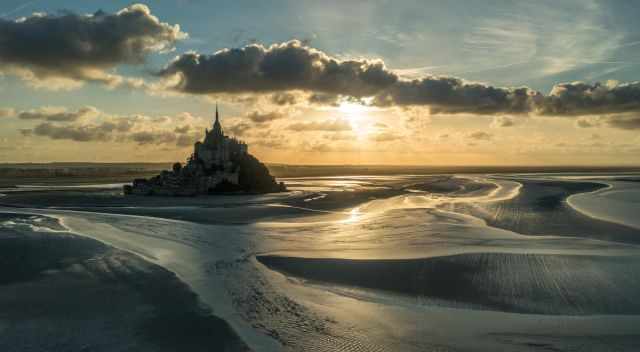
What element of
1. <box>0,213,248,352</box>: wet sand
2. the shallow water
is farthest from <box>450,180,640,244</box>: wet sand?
<box>0,213,248,352</box>: wet sand

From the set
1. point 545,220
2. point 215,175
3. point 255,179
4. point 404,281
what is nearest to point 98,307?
point 404,281

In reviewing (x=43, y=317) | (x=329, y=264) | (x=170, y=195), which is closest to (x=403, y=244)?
(x=329, y=264)

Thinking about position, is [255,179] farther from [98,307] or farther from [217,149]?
[98,307]

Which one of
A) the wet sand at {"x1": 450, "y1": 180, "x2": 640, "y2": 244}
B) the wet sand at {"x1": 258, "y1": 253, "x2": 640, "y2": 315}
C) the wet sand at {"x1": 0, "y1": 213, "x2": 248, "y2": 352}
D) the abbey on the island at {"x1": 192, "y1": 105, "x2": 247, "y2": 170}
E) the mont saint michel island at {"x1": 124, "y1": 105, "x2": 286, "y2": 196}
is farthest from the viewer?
the abbey on the island at {"x1": 192, "y1": 105, "x2": 247, "y2": 170}

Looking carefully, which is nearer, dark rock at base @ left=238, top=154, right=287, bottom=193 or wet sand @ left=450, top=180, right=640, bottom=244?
wet sand @ left=450, top=180, right=640, bottom=244

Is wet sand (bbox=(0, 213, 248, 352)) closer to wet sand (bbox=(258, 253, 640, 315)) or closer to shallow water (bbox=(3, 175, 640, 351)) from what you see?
shallow water (bbox=(3, 175, 640, 351))

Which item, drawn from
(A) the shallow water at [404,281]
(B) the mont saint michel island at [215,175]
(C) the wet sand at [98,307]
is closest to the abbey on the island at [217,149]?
(B) the mont saint michel island at [215,175]

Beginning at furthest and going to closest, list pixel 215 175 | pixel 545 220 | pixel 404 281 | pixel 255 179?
pixel 255 179
pixel 215 175
pixel 545 220
pixel 404 281
